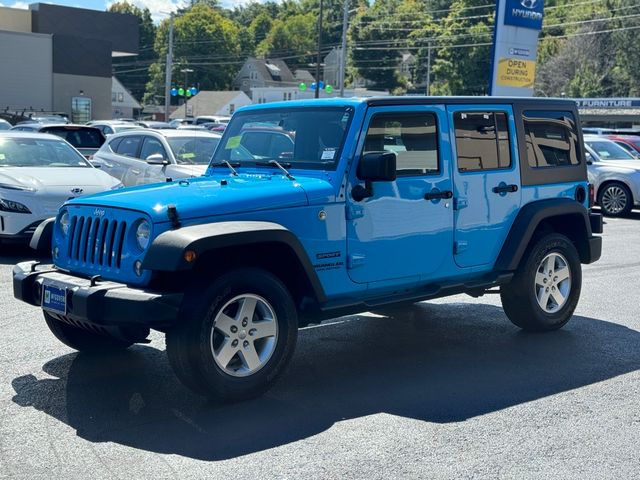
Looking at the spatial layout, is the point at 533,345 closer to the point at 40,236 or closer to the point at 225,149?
the point at 225,149

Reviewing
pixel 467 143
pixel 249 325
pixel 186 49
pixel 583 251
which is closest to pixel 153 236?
pixel 249 325

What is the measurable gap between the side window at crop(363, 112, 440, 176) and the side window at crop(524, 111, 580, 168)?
117 cm

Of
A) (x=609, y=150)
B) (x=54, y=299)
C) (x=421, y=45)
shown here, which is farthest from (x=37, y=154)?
(x=421, y=45)

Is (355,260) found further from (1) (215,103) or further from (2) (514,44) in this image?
(1) (215,103)

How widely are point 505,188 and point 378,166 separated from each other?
1631 millimetres

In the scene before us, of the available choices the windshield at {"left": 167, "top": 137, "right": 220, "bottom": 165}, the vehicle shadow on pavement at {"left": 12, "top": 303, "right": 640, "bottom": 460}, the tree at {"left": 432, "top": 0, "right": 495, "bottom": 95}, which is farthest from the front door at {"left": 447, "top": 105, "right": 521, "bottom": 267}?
the tree at {"left": 432, "top": 0, "right": 495, "bottom": 95}

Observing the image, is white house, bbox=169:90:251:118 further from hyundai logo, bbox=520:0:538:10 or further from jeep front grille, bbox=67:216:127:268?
jeep front grille, bbox=67:216:127:268

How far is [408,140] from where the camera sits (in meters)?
6.49

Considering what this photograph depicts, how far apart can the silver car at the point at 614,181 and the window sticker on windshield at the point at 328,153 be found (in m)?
13.5

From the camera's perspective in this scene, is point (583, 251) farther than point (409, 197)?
A: Yes

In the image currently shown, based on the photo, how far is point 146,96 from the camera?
126 meters

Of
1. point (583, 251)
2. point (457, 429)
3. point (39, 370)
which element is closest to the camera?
point (457, 429)

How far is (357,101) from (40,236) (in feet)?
8.35

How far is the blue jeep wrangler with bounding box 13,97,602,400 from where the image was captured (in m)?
5.25
